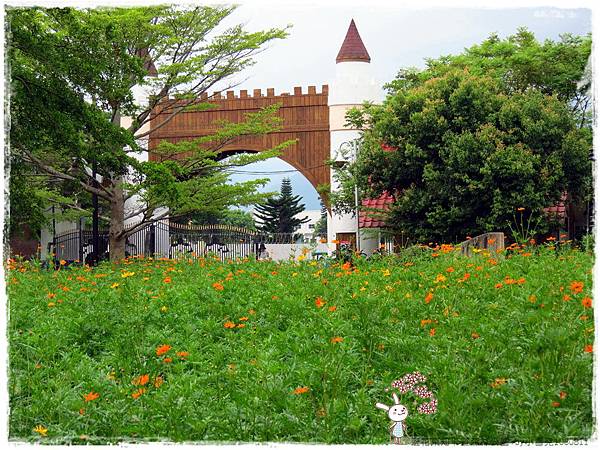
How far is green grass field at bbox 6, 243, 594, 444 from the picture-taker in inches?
145

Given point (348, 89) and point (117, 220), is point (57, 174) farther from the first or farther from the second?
point (348, 89)

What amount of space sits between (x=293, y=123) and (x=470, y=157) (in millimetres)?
14305

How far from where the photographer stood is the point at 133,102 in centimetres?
1942

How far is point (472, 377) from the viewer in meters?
4.00

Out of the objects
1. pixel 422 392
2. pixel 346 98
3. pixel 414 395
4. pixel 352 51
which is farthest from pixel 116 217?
pixel 422 392

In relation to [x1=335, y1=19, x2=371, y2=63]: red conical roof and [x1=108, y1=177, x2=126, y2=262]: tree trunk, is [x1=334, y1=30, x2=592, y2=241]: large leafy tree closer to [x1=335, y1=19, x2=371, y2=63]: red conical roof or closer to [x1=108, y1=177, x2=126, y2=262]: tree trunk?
[x1=108, y1=177, x2=126, y2=262]: tree trunk

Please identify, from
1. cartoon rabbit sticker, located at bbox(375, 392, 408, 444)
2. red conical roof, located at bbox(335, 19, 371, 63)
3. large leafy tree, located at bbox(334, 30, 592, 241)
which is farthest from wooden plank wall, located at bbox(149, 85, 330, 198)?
cartoon rabbit sticker, located at bbox(375, 392, 408, 444)

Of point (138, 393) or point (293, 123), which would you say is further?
point (293, 123)

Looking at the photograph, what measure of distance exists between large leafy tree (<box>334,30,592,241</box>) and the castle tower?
288 inches

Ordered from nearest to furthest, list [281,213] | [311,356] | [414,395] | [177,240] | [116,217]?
1. [414,395]
2. [311,356]
3. [116,217]
4. [177,240]
5. [281,213]

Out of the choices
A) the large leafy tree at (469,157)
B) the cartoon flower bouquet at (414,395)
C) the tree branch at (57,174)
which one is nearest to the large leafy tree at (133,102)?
the tree branch at (57,174)

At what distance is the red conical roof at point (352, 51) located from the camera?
24312 millimetres

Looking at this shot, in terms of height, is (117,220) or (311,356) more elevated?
(117,220)

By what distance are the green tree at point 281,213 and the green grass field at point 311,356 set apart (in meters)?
39.2
